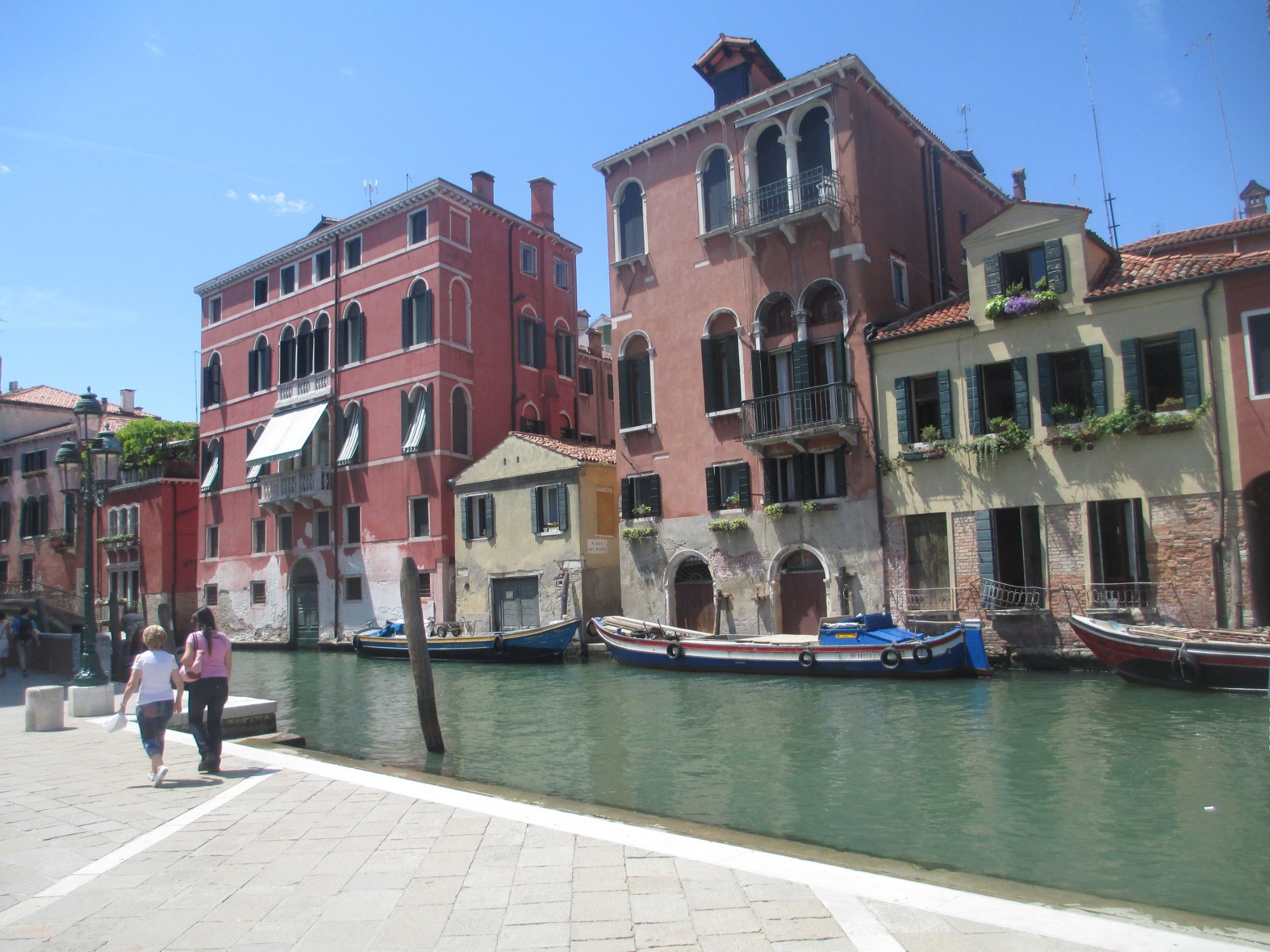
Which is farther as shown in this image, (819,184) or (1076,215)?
(819,184)

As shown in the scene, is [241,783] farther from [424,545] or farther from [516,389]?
[516,389]

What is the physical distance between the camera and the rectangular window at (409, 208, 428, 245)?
2884cm

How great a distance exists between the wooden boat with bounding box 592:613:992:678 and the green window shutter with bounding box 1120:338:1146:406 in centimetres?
497

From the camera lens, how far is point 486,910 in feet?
14.3

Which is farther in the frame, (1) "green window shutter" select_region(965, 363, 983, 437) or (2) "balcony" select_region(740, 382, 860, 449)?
(2) "balcony" select_region(740, 382, 860, 449)

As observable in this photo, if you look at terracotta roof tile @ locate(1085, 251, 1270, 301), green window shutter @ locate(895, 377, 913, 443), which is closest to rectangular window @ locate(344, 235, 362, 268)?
green window shutter @ locate(895, 377, 913, 443)

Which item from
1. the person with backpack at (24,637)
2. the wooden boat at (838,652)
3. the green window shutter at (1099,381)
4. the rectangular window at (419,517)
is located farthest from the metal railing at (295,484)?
the green window shutter at (1099,381)

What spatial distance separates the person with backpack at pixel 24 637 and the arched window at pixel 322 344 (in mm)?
13752

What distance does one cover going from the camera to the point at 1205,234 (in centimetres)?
2173

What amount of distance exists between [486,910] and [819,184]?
18.8 metres

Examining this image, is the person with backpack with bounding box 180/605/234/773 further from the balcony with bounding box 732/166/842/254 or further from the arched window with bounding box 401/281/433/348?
the arched window with bounding box 401/281/433/348

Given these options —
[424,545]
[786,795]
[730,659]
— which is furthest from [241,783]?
[424,545]

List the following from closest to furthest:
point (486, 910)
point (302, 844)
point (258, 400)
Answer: point (486, 910) → point (302, 844) → point (258, 400)

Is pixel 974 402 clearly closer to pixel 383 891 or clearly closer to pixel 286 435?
pixel 383 891
